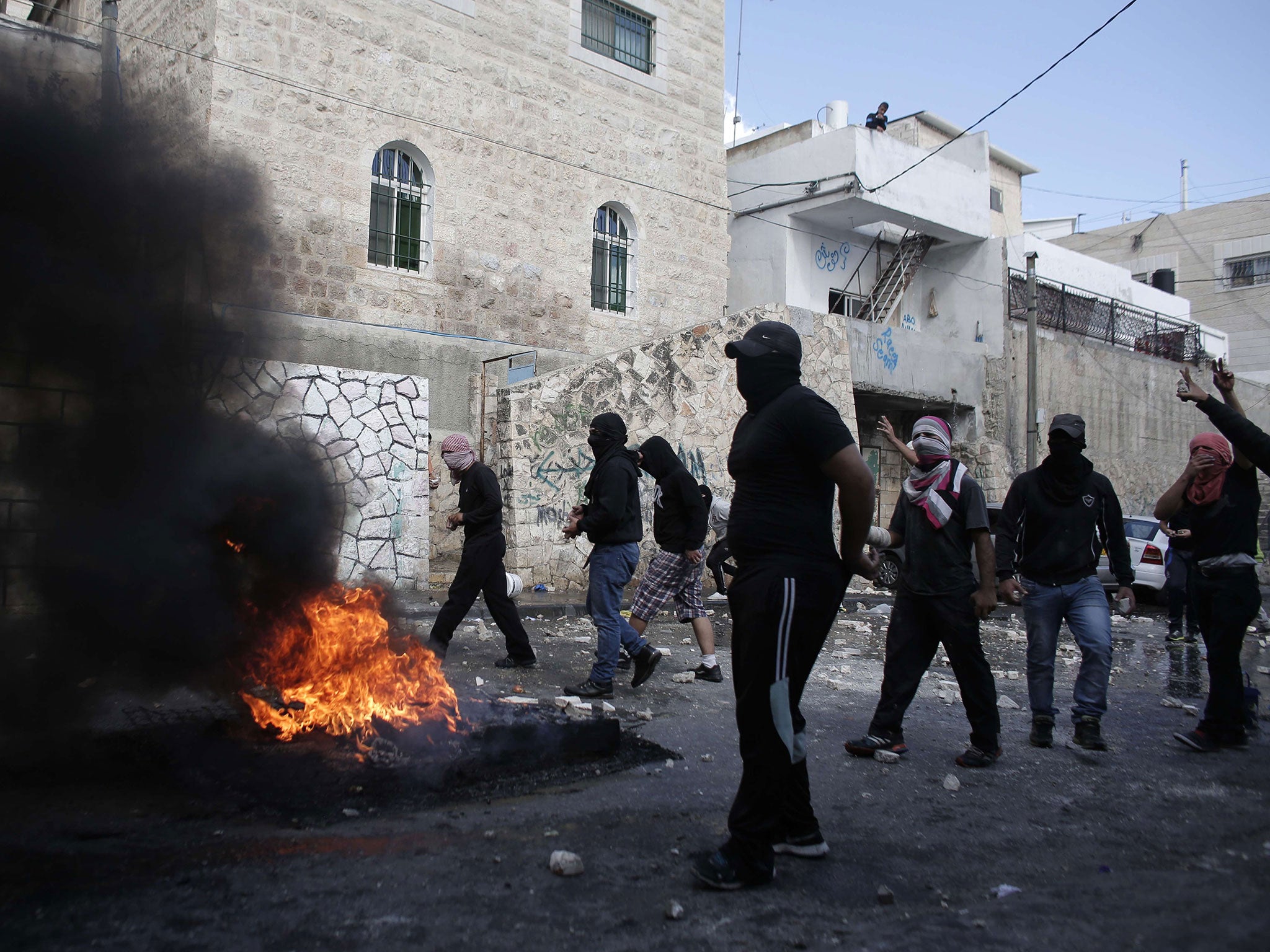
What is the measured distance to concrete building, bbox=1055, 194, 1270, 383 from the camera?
32.1 meters

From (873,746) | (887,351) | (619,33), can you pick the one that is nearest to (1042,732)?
(873,746)

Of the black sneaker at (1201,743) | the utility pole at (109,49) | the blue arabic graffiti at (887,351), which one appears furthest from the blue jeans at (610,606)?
the blue arabic graffiti at (887,351)

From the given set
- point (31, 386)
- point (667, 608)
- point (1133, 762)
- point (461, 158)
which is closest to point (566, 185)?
point (461, 158)

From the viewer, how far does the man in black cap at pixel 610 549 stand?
242 inches

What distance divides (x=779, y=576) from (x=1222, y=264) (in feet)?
120

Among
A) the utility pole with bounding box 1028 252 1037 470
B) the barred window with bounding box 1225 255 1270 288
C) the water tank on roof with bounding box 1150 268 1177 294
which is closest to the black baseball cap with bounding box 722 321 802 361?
the utility pole with bounding box 1028 252 1037 470

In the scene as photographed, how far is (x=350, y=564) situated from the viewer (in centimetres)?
1133

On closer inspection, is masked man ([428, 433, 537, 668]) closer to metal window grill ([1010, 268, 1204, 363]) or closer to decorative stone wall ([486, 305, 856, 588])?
decorative stone wall ([486, 305, 856, 588])

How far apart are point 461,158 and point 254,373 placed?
9632 mm

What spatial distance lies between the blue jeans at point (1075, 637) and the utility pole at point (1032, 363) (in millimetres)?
16439

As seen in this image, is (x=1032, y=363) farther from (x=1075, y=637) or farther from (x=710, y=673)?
(x=1075, y=637)

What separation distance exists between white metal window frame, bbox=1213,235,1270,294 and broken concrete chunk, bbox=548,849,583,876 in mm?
36705

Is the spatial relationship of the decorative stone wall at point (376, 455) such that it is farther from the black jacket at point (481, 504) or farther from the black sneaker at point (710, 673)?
the black sneaker at point (710, 673)

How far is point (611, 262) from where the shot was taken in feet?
54.6
